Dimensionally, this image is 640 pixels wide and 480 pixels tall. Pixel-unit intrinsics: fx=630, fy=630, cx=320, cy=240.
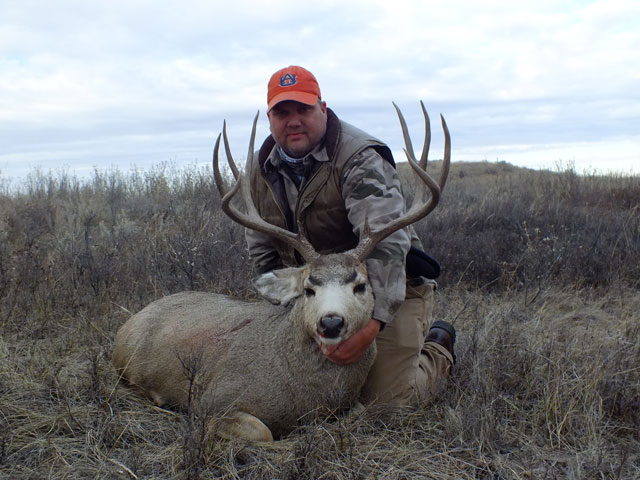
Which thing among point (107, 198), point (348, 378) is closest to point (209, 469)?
point (348, 378)

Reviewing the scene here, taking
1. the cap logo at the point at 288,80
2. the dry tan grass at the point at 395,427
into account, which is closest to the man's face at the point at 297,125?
the cap logo at the point at 288,80

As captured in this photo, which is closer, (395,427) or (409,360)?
(395,427)

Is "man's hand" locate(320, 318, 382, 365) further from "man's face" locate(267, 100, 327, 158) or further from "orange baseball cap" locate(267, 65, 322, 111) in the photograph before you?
"orange baseball cap" locate(267, 65, 322, 111)

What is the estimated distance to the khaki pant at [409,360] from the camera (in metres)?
3.72

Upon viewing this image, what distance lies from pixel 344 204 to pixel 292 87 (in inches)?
31.7

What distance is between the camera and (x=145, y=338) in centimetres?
401

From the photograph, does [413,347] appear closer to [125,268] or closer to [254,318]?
[254,318]

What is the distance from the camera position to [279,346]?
3.48 m

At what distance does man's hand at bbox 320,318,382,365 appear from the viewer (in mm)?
3217

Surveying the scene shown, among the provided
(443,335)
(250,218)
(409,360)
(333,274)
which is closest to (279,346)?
(333,274)

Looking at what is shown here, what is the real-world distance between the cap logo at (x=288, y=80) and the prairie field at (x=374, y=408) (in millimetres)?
2037

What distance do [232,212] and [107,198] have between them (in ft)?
23.4

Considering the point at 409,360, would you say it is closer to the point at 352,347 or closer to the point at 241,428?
the point at 352,347

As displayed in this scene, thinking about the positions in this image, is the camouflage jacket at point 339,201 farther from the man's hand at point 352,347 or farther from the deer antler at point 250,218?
the deer antler at point 250,218
